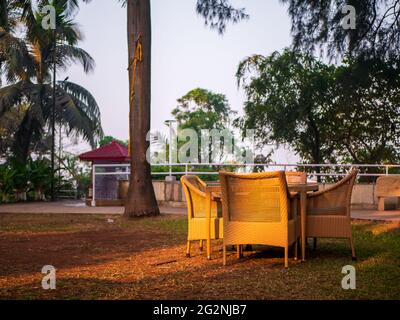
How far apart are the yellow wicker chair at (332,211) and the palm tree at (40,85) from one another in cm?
1729

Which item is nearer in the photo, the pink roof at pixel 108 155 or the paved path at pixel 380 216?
the paved path at pixel 380 216

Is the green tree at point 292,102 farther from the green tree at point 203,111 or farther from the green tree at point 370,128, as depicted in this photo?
the green tree at point 203,111

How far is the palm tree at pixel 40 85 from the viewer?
22766 mm

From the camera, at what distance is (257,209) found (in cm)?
624

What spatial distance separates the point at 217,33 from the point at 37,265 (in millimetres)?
7752

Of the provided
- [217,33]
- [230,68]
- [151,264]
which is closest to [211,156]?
[230,68]

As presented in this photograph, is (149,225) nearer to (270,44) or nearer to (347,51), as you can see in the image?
(347,51)

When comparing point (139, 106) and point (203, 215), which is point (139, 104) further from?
point (203, 215)

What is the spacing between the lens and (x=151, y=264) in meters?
6.61

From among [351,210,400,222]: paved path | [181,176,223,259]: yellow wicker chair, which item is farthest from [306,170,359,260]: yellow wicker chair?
[351,210,400,222]: paved path

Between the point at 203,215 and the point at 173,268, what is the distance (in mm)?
1130

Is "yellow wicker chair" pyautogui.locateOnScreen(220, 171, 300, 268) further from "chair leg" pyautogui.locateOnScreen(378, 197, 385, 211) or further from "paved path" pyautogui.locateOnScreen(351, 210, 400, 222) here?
"chair leg" pyautogui.locateOnScreen(378, 197, 385, 211)

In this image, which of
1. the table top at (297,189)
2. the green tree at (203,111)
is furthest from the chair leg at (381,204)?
the green tree at (203,111)
